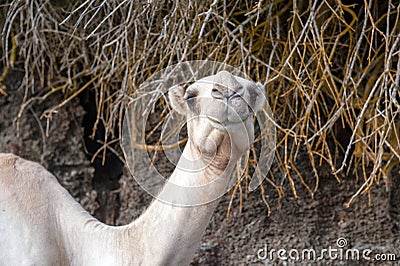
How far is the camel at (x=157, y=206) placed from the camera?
1135 mm

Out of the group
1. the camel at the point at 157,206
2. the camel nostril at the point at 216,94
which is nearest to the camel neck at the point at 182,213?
the camel at the point at 157,206

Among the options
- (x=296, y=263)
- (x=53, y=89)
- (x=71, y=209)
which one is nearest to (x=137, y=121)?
(x=53, y=89)

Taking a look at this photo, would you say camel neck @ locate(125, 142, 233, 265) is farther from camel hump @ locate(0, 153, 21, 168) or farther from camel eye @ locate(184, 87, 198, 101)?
camel hump @ locate(0, 153, 21, 168)

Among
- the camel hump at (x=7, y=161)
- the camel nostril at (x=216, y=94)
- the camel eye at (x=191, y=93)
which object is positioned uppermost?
the camel nostril at (x=216, y=94)

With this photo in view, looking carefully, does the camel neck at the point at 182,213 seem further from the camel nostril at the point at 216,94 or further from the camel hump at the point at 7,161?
the camel hump at the point at 7,161

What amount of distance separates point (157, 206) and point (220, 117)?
0.22 metres

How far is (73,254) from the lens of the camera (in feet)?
4.58

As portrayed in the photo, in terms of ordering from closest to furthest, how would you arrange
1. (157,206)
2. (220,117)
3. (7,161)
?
(220,117) → (157,206) → (7,161)

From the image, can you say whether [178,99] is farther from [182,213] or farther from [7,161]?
[7,161]

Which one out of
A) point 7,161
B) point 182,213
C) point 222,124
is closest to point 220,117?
point 222,124

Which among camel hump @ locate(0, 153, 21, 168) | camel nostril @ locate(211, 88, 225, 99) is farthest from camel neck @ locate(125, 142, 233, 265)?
camel hump @ locate(0, 153, 21, 168)

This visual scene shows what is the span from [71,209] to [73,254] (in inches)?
3.4

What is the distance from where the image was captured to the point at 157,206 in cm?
126

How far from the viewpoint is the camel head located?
1120 millimetres
